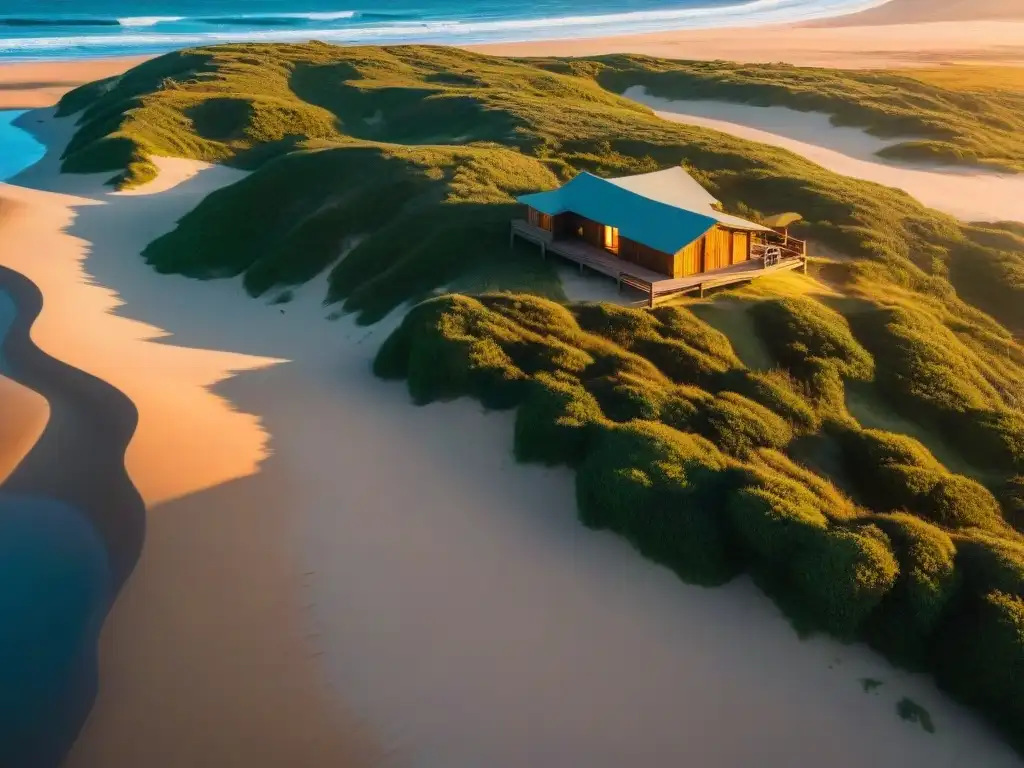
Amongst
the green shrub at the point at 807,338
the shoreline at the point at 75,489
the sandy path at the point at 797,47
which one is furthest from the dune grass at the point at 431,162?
the sandy path at the point at 797,47

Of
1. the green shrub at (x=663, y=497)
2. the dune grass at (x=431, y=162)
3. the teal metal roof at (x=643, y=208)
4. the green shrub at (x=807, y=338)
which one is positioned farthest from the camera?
the dune grass at (x=431, y=162)

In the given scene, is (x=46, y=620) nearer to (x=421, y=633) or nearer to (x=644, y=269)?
(x=421, y=633)

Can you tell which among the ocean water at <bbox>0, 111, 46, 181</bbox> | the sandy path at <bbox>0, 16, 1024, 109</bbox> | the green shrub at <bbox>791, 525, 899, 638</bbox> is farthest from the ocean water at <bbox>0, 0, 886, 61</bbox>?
the green shrub at <bbox>791, 525, 899, 638</bbox>

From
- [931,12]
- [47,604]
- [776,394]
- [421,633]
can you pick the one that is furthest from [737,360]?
[931,12]

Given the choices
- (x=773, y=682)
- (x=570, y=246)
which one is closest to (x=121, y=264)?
(x=570, y=246)

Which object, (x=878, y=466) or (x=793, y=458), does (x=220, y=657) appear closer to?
(x=793, y=458)

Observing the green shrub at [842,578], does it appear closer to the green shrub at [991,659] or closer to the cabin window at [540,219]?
the green shrub at [991,659]

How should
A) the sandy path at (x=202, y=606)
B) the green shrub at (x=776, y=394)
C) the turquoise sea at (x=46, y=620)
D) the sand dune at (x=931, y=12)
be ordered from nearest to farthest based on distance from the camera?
1. the sandy path at (x=202, y=606)
2. the turquoise sea at (x=46, y=620)
3. the green shrub at (x=776, y=394)
4. the sand dune at (x=931, y=12)
